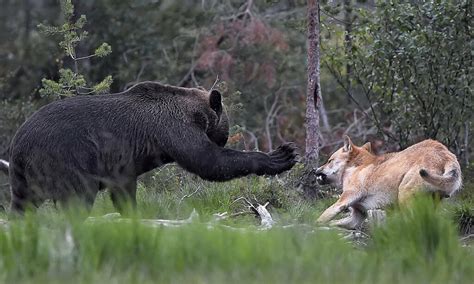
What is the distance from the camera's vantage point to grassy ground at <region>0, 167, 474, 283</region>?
5969 mm

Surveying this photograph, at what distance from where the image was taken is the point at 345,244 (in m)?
6.84

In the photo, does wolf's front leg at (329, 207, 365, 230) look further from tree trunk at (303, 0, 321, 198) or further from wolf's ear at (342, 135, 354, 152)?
tree trunk at (303, 0, 321, 198)

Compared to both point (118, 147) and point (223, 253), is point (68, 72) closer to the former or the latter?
point (118, 147)

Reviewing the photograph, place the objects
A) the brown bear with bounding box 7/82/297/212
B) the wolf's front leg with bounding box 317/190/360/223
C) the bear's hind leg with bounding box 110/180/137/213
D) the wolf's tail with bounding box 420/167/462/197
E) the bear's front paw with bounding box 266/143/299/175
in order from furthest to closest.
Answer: the wolf's front leg with bounding box 317/190/360/223 < the bear's front paw with bounding box 266/143/299/175 < the bear's hind leg with bounding box 110/180/137/213 < the wolf's tail with bounding box 420/167/462/197 < the brown bear with bounding box 7/82/297/212

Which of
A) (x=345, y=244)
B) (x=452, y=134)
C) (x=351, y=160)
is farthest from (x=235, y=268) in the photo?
(x=452, y=134)

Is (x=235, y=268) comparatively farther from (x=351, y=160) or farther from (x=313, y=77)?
(x=313, y=77)

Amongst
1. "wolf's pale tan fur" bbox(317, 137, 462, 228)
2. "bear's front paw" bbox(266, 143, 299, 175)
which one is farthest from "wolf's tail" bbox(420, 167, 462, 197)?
"bear's front paw" bbox(266, 143, 299, 175)

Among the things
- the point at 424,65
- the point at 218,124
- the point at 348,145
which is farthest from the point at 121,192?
the point at 424,65

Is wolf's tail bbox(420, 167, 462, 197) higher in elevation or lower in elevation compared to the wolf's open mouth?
higher

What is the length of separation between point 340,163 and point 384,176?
1282 millimetres

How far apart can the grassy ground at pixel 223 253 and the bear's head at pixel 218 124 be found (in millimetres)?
3476

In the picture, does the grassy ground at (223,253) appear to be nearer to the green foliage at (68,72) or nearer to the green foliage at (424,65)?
the green foliage at (68,72)

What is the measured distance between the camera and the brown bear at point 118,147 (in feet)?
30.0

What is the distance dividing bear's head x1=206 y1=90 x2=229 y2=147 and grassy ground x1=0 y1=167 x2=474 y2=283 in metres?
3.48
